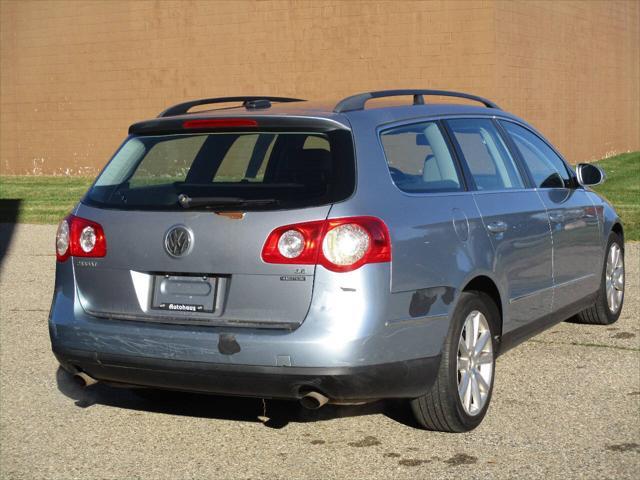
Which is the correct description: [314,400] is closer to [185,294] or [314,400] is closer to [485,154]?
[185,294]

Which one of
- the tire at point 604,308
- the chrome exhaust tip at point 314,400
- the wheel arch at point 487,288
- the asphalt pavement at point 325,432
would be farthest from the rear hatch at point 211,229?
the tire at point 604,308

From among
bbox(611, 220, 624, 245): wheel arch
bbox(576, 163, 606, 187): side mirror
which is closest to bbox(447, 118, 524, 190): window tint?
bbox(576, 163, 606, 187): side mirror

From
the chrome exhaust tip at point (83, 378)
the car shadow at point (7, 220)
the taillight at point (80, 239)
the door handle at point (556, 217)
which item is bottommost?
the car shadow at point (7, 220)

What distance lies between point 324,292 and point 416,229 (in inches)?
23.8

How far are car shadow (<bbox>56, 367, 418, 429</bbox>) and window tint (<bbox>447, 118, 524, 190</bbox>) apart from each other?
1291 mm

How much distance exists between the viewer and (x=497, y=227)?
5.78m

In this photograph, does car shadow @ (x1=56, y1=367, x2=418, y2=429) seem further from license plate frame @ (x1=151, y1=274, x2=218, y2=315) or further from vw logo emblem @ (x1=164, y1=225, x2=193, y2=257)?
vw logo emblem @ (x1=164, y1=225, x2=193, y2=257)

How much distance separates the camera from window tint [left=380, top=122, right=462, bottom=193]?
5277mm

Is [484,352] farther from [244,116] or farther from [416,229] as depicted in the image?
[244,116]

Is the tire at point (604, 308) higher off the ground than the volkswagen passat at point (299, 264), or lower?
lower

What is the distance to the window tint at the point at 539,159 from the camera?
6.82m

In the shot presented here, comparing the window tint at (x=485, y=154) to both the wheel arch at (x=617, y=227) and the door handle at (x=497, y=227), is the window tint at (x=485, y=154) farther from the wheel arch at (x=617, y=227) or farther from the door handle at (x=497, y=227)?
the wheel arch at (x=617, y=227)

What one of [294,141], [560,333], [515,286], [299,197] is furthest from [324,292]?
→ [560,333]

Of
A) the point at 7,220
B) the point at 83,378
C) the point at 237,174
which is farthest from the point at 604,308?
the point at 7,220
